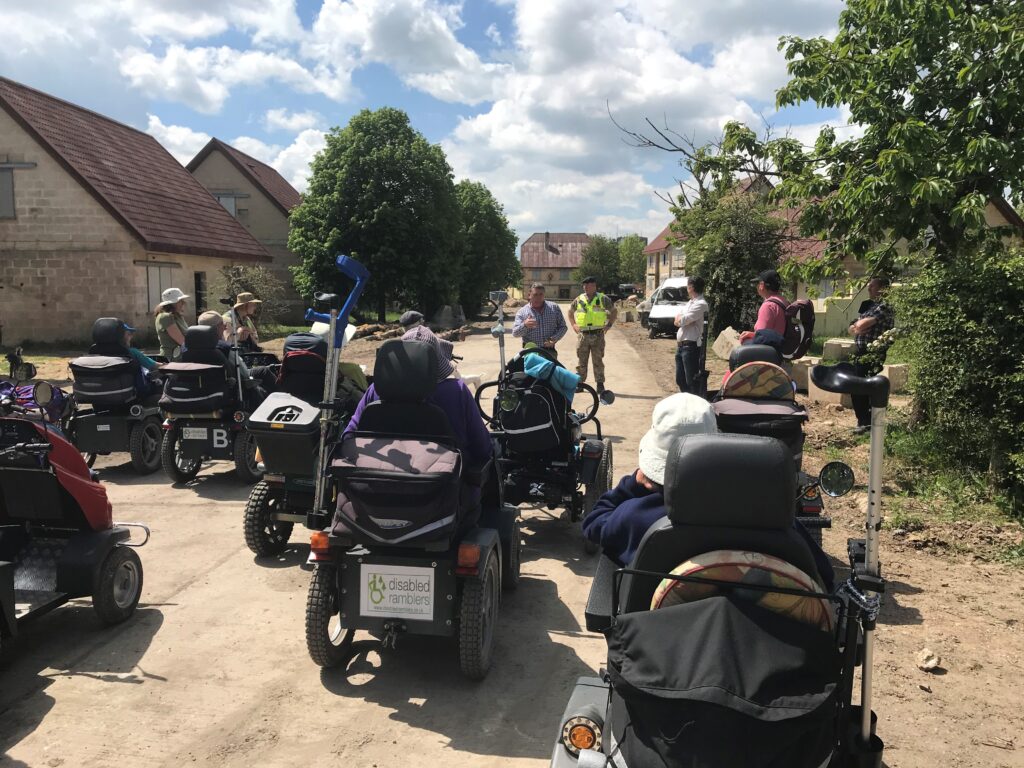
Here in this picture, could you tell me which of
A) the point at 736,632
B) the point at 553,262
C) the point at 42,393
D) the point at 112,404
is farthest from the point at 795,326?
the point at 553,262

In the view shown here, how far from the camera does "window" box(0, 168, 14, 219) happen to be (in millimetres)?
22016

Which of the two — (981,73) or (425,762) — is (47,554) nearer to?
(425,762)

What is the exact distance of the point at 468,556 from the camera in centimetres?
393

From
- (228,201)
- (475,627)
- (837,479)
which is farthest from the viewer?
(228,201)

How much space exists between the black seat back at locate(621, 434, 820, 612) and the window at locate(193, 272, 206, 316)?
25451mm

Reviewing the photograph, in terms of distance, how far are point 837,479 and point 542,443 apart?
3135 millimetres

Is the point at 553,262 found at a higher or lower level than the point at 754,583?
higher

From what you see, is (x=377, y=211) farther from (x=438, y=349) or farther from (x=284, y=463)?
(x=438, y=349)

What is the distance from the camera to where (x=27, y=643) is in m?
4.48

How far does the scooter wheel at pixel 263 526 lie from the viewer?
5.72 metres

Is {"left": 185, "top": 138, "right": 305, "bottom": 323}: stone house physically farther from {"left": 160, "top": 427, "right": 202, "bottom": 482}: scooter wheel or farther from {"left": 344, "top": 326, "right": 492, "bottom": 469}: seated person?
{"left": 344, "top": 326, "right": 492, "bottom": 469}: seated person

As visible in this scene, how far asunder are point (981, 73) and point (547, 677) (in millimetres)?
6457

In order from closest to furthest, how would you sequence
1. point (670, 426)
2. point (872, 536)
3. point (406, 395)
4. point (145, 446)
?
point (872, 536) < point (670, 426) < point (406, 395) < point (145, 446)

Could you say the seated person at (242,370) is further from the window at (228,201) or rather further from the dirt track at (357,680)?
the window at (228,201)
